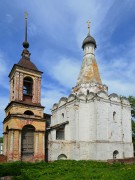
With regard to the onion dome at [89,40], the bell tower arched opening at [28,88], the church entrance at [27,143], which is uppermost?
the onion dome at [89,40]

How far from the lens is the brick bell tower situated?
746 inches

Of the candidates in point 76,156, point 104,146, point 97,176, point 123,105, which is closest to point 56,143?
point 76,156

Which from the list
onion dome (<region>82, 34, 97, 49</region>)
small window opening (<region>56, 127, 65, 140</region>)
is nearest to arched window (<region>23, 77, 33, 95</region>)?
small window opening (<region>56, 127, 65, 140</region>)

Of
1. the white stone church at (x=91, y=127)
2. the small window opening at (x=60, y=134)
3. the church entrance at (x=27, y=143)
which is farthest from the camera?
the small window opening at (x=60, y=134)

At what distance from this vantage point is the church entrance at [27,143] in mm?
19500

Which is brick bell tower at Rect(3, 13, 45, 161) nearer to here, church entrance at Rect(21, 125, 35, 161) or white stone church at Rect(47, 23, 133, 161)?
church entrance at Rect(21, 125, 35, 161)

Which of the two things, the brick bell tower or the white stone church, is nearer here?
the brick bell tower

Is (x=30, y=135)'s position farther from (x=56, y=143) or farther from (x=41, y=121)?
(x=56, y=143)

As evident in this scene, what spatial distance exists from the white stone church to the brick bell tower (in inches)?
101

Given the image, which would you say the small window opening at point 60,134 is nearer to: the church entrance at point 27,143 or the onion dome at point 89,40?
the church entrance at point 27,143

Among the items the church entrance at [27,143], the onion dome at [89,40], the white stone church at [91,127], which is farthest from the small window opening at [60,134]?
the onion dome at [89,40]

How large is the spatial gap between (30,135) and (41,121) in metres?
1.58

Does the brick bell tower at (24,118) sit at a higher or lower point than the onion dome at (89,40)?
lower

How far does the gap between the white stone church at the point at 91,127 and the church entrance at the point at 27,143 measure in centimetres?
264
